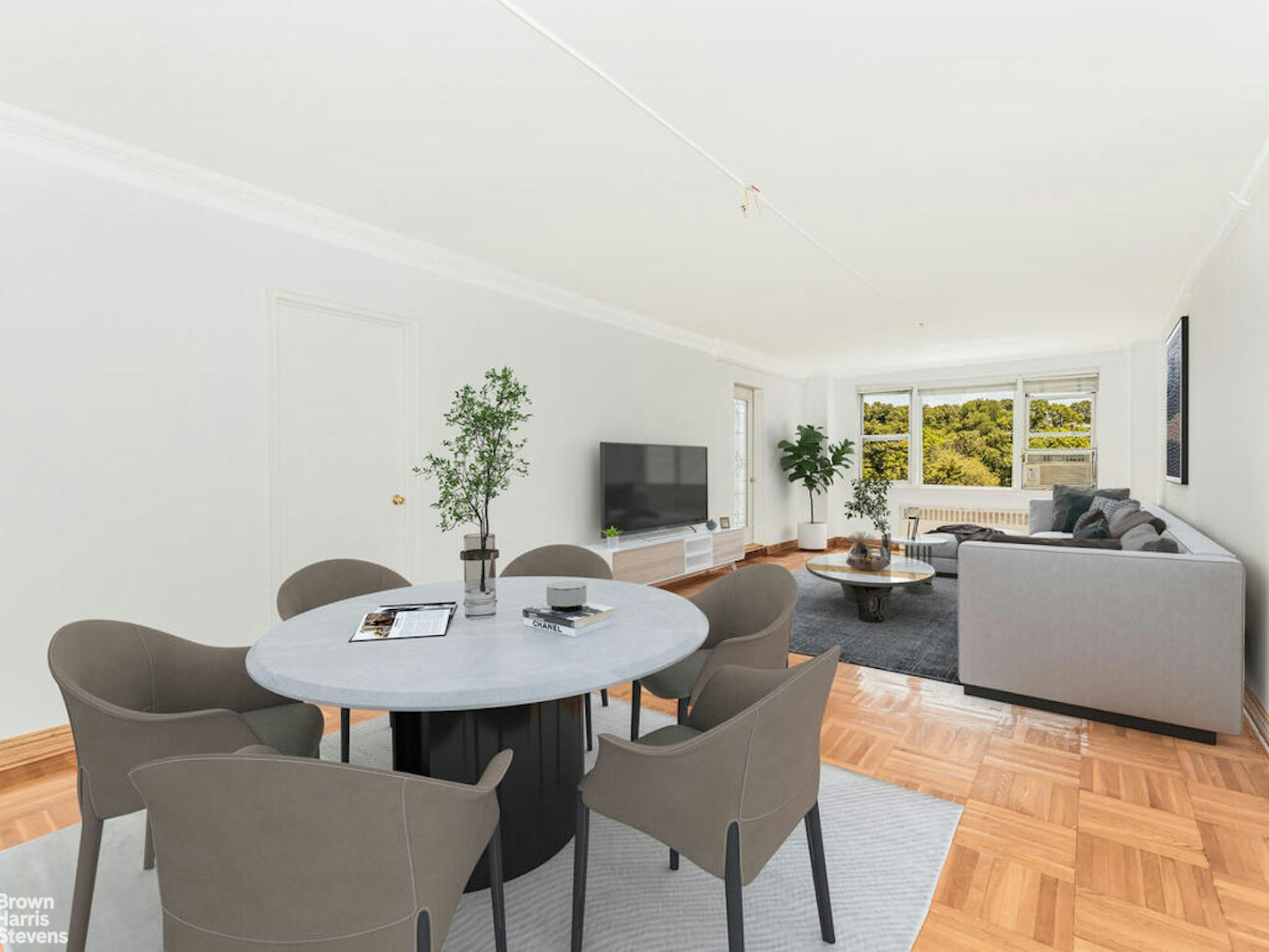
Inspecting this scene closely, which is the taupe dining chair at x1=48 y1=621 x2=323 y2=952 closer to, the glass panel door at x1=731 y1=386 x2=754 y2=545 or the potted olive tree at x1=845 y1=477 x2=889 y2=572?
the potted olive tree at x1=845 y1=477 x2=889 y2=572

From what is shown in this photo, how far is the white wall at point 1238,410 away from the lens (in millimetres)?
2648

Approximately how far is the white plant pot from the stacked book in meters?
6.75

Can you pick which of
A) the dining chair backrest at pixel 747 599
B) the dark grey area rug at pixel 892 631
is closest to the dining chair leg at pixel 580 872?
the dining chair backrest at pixel 747 599

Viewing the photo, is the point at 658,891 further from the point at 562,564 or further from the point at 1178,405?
the point at 1178,405

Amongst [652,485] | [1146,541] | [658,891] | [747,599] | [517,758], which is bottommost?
[658,891]

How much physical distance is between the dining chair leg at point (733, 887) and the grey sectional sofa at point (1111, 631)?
2.29 metres

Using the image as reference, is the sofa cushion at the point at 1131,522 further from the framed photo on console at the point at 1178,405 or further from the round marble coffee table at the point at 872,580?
the round marble coffee table at the point at 872,580

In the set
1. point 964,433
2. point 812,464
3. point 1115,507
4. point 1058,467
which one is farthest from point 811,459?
point 1115,507

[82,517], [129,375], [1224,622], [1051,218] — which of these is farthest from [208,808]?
[1051,218]

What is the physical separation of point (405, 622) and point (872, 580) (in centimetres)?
342

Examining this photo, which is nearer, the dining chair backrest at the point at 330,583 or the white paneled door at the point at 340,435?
the dining chair backrest at the point at 330,583

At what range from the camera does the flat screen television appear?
16.9ft

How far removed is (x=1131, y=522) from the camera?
3.83m

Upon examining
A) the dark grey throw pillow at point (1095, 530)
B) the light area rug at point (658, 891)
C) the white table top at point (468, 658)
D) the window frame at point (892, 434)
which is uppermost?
the window frame at point (892, 434)
